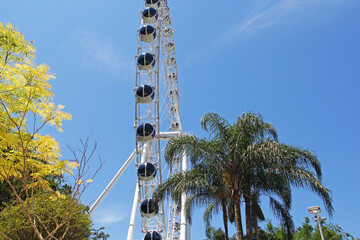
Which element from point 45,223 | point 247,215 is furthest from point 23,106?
point 247,215

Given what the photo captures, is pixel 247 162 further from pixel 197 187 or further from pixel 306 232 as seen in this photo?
pixel 306 232

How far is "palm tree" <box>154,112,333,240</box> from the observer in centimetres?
1063

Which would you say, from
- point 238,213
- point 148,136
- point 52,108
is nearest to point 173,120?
point 148,136

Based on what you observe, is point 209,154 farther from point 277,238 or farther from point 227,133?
point 277,238

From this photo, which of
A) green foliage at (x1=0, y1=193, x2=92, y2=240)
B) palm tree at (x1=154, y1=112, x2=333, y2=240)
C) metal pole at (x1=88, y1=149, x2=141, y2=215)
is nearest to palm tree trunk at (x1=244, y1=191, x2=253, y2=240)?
palm tree at (x1=154, y1=112, x2=333, y2=240)

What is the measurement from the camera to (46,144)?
6.32m

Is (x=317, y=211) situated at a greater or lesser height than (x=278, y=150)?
lesser

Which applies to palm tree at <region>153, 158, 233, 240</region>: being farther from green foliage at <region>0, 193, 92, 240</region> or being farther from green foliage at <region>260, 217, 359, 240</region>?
green foliage at <region>260, 217, 359, 240</region>

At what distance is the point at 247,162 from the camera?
1144cm

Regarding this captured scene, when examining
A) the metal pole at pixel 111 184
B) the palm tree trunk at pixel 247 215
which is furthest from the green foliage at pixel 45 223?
the metal pole at pixel 111 184

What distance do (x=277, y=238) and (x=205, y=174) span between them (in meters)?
20.4

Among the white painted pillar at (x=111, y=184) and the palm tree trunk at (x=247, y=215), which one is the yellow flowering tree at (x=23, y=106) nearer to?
the palm tree trunk at (x=247, y=215)

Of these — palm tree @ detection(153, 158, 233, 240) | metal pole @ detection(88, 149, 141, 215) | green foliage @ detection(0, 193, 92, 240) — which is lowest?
green foliage @ detection(0, 193, 92, 240)

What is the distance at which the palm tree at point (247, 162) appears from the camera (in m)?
10.6
